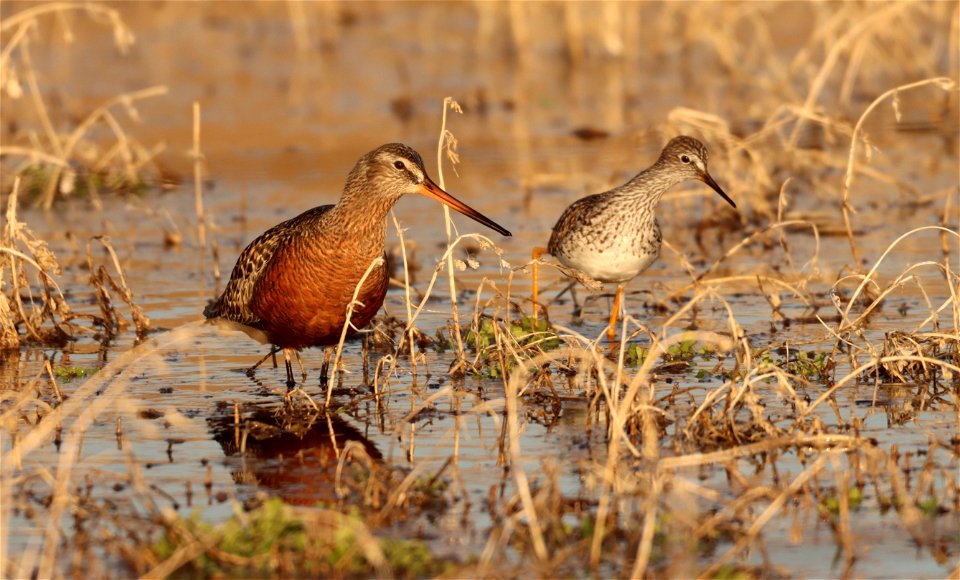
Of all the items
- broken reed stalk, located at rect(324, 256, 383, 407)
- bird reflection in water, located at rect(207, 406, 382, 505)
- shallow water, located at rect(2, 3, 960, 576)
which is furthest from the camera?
broken reed stalk, located at rect(324, 256, 383, 407)

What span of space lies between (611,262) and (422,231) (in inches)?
154

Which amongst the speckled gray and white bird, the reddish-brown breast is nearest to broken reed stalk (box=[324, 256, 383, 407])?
the reddish-brown breast

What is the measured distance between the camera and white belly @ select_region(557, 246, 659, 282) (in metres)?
9.55

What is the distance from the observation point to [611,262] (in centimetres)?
955

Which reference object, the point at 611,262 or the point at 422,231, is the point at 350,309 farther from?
the point at 422,231

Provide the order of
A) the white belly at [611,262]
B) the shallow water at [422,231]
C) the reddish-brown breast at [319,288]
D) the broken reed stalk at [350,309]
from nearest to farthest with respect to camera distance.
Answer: the shallow water at [422,231]
the broken reed stalk at [350,309]
the reddish-brown breast at [319,288]
the white belly at [611,262]

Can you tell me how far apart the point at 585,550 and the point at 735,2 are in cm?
1534

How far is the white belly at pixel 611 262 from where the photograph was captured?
9547 mm

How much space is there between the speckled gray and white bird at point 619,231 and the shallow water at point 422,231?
51cm

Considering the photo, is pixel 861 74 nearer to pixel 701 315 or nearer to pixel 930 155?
pixel 930 155

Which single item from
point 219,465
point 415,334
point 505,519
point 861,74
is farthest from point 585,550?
point 861,74

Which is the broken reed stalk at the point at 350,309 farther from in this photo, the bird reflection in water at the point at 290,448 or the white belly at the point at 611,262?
the white belly at the point at 611,262

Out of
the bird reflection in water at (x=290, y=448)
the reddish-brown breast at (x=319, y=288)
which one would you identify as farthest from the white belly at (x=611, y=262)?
the bird reflection in water at (x=290, y=448)

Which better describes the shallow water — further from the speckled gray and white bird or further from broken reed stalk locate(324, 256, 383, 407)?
the speckled gray and white bird
